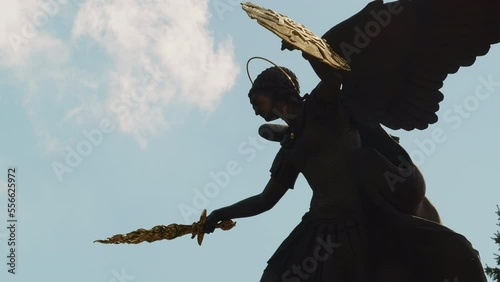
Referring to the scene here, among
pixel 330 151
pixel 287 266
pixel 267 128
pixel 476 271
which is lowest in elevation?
pixel 476 271

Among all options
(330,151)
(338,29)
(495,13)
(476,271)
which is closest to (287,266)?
(330,151)

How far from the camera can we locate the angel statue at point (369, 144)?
18.4 feet

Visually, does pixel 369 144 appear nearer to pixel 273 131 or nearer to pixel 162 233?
pixel 273 131

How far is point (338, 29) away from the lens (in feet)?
19.3

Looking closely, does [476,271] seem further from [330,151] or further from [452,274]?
[330,151]

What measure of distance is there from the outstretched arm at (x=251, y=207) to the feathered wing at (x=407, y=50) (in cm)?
80

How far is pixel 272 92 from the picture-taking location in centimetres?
617

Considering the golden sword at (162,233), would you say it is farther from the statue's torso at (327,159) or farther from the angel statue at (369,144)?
the statue's torso at (327,159)

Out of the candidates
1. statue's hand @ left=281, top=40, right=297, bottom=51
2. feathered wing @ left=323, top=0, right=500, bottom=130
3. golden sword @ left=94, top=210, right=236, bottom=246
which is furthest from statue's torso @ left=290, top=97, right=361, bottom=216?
golden sword @ left=94, top=210, right=236, bottom=246

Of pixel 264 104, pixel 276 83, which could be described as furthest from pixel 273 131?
pixel 276 83

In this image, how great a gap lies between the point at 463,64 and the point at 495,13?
0.41m

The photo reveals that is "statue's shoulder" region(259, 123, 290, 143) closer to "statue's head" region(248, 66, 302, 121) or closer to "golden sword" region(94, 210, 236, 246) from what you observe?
"statue's head" region(248, 66, 302, 121)

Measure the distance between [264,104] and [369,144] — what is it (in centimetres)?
80

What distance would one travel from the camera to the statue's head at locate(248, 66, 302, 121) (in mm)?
6160
